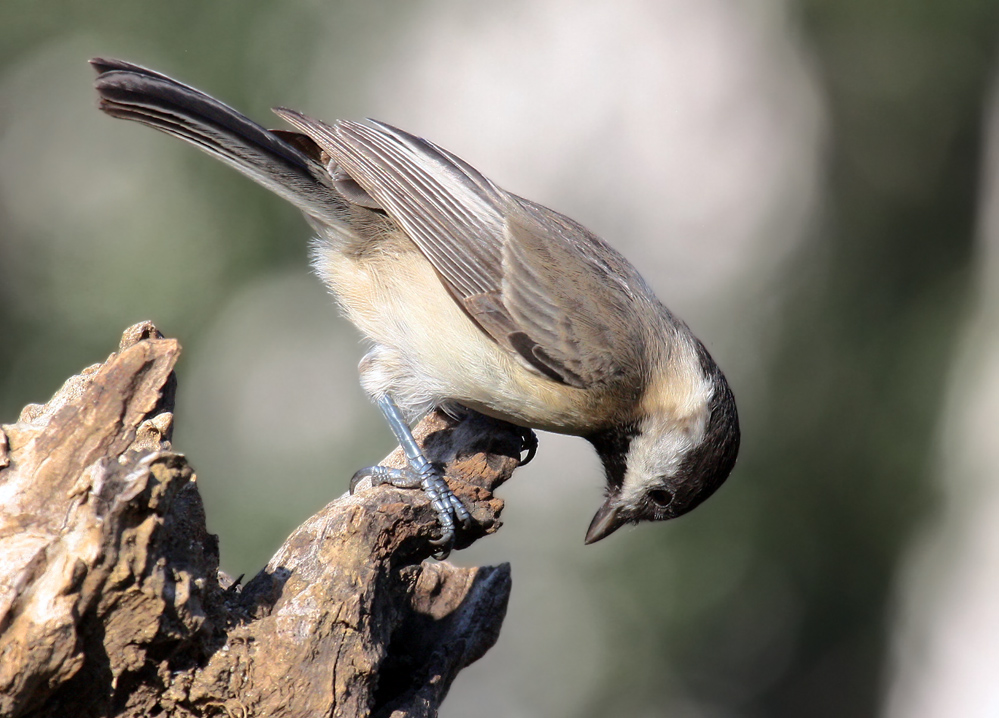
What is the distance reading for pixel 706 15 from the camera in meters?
7.20

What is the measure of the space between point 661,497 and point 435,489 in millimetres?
1117

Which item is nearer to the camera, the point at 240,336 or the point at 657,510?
the point at 657,510

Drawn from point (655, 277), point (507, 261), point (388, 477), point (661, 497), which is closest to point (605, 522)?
point (661, 497)

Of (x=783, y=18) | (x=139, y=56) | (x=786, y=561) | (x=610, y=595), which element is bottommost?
(x=786, y=561)

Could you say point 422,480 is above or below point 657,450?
above

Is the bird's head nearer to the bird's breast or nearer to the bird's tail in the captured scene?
→ the bird's breast

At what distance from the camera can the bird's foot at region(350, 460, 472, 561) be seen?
3.28 meters

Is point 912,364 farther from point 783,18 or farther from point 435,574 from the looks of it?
point 435,574

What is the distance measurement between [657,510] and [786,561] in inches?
158

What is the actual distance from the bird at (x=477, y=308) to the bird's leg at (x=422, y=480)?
0.4 inches

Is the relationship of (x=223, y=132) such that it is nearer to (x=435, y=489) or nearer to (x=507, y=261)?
(x=507, y=261)

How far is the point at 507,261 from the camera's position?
13.4 feet

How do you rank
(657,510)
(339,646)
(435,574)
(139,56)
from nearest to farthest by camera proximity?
(339,646), (435,574), (657,510), (139,56)

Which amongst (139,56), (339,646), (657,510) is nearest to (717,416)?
(657,510)
